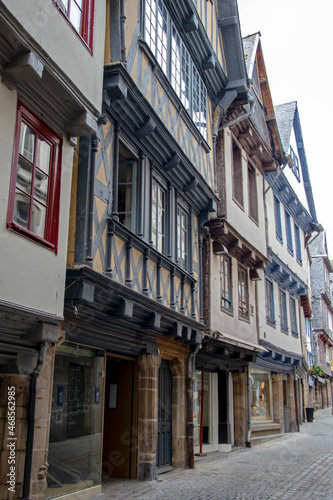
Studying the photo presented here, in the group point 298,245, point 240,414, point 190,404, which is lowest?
point 240,414

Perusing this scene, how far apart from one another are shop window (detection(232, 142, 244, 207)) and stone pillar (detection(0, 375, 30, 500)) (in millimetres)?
9693

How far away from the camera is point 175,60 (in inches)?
395

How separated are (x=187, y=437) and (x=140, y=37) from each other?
7.24 metres

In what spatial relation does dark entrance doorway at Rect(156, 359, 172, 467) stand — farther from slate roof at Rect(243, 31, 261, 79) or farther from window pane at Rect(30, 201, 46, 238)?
slate roof at Rect(243, 31, 261, 79)

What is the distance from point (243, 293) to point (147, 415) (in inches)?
251

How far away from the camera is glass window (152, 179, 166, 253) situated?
9195mm

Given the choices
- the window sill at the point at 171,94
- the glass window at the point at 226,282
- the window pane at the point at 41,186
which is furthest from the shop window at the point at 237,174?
the window pane at the point at 41,186

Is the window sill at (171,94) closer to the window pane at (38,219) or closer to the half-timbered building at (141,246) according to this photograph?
the half-timbered building at (141,246)

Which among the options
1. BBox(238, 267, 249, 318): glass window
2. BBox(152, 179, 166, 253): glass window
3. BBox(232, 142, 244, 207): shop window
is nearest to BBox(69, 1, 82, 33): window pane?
BBox(152, 179, 166, 253): glass window

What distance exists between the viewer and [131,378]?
9352 mm

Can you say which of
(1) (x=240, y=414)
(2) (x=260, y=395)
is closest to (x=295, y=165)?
(2) (x=260, y=395)

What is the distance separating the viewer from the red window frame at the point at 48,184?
512 cm

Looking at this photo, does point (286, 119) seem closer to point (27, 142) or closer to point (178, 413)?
point (178, 413)

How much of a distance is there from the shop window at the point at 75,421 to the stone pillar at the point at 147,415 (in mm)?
1255
